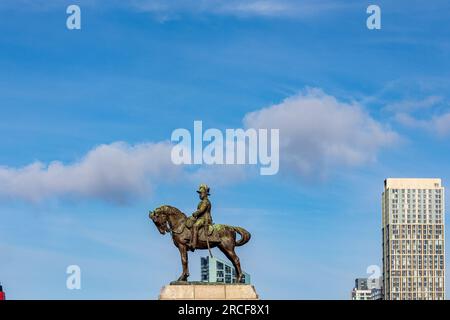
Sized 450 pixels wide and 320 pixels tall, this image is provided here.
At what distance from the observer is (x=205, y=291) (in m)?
60.8

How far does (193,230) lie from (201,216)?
84cm

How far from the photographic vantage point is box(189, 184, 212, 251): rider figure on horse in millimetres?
61344

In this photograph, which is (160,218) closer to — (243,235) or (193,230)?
(193,230)

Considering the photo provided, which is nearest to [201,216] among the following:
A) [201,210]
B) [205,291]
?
[201,210]

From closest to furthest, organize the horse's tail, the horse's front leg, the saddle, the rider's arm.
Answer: the rider's arm < the horse's front leg < the saddle < the horse's tail

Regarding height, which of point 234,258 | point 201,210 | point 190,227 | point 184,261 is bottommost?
point 184,261

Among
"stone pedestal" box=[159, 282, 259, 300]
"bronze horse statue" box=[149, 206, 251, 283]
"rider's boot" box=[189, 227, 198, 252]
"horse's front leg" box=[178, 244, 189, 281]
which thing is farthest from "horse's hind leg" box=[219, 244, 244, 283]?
"horse's front leg" box=[178, 244, 189, 281]

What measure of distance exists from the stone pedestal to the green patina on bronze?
71cm

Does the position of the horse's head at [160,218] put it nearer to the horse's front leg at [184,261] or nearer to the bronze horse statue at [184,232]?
the bronze horse statue at [184,232]

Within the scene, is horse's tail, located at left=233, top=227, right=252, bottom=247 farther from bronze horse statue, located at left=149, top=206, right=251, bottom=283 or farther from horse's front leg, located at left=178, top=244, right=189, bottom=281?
horse's front leg, located at left=178, top=244, right=189, bottom=281

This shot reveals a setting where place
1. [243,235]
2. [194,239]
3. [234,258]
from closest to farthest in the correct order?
[194,239]
[234,258]
[243,235]
